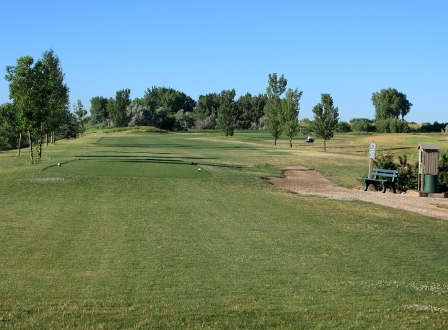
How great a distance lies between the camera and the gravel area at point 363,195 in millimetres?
19672

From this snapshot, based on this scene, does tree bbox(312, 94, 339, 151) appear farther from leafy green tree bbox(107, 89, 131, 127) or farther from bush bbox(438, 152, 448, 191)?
leafy green tree bbox(107, 89, 131, 127)

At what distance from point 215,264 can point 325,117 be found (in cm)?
6333

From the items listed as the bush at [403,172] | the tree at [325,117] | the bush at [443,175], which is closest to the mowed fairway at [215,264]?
the bush at [443,175]

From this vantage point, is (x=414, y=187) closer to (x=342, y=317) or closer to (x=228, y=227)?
(x=228, y=227)

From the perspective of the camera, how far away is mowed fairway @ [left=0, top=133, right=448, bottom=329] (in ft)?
22.5

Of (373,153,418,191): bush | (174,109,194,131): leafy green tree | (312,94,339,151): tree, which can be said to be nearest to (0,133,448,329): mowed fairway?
(373,153,418,191): bush

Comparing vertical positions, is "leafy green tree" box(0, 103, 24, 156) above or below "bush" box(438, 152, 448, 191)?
above

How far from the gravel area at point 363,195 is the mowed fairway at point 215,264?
5.99ft

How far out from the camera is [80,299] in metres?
7.45

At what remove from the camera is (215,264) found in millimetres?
9617

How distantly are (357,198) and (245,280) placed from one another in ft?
47.7

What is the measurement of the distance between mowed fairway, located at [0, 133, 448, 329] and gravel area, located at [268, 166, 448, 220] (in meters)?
1.83

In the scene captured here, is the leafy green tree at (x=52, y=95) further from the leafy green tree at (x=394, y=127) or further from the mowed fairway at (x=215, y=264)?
the leafy green tree at (x=394, y=127)

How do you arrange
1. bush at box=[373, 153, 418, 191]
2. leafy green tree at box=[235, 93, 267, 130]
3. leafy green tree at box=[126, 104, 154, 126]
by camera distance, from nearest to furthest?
bush at box=[373, 153, 418, 191]
leafy green tree at box=[126, 104, 154, 126]
leafy green tree at box=[235, 93, 267, 130]
